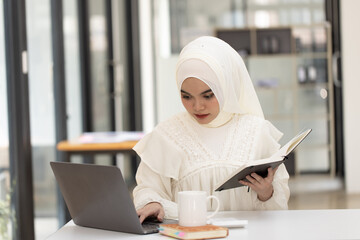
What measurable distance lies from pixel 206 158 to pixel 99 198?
0.62m

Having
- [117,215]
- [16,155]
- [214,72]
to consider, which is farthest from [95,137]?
[117,215]

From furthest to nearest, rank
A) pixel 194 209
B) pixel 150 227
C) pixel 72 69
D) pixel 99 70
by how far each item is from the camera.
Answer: pixel 99 70 → pixel 72 69 → pixel 150 227 → pixel 194 209

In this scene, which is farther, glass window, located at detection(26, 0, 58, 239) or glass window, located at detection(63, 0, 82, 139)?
glass window, located at detection(63, 0, 82, 139)

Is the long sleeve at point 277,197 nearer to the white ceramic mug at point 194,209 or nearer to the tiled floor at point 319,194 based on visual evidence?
the white ceramic mug at point 194,209

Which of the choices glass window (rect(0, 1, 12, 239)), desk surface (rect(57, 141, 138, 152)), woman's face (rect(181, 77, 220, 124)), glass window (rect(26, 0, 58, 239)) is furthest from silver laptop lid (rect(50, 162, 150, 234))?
desk surface (rect(57, 141, 138, 152))

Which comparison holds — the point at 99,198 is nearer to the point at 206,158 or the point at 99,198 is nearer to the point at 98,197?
the point at 98,197

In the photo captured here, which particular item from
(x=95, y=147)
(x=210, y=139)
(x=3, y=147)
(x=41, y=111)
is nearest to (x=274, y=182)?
(x=210, y=139)

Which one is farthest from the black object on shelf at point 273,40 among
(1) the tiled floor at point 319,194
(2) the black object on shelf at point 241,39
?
(1) the tiled floor at point 319,194

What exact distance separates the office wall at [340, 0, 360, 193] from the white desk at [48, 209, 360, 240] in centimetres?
551

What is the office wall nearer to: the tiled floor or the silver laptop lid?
the tiled floor

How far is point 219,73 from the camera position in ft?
8.03

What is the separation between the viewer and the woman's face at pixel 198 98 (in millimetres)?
2445

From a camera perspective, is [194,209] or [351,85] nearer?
[194,209]

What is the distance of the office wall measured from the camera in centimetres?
750
